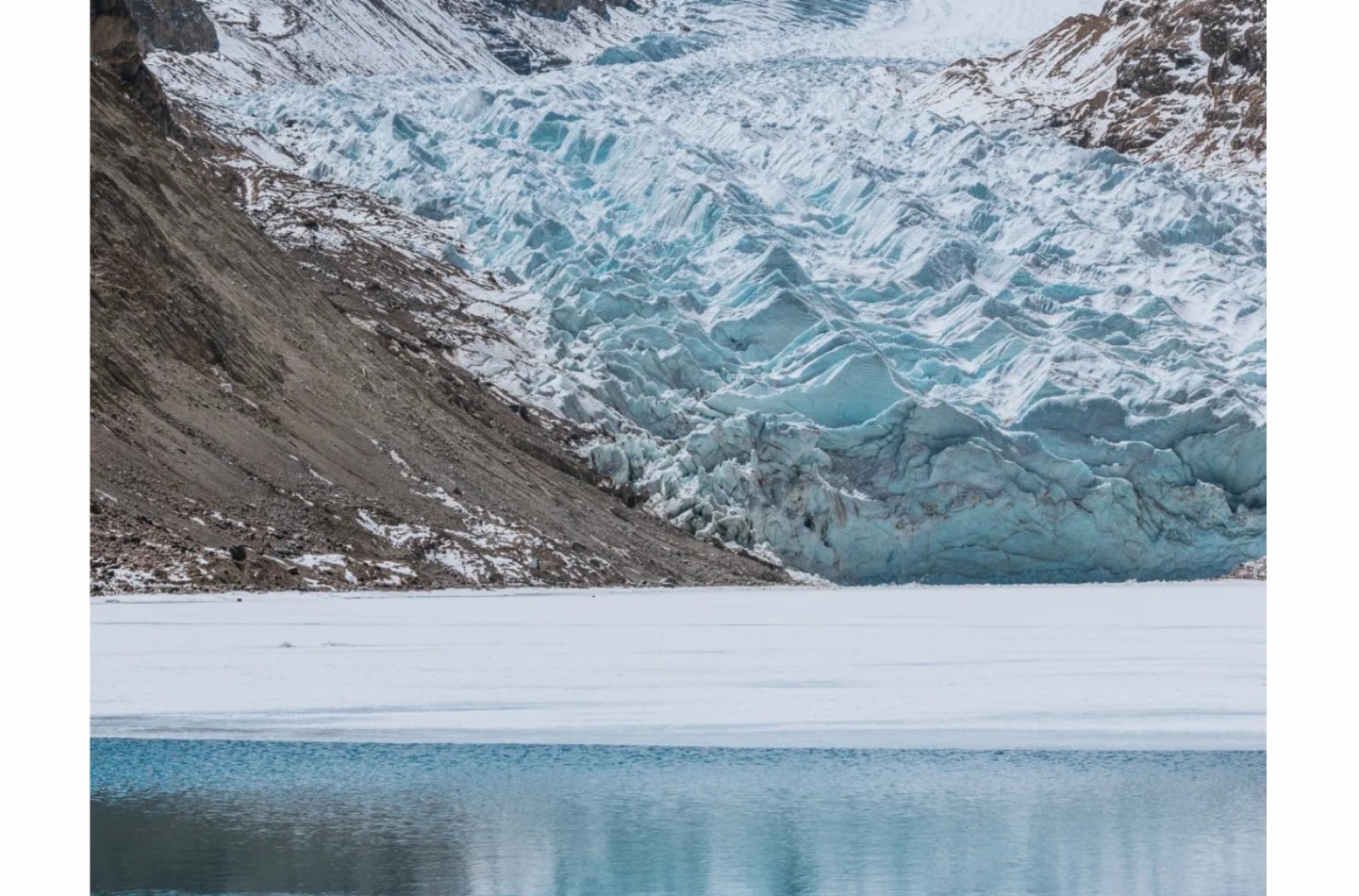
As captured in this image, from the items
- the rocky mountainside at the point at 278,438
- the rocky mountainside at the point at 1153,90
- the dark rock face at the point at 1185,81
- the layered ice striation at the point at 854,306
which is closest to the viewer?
the rocky mountainside at the point at 278,438

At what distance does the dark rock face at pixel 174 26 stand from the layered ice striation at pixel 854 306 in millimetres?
4947

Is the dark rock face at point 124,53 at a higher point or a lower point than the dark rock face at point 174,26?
lower

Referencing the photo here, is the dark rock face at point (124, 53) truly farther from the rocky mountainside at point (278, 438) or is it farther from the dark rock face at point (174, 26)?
the dark rock face at point (174, 26)

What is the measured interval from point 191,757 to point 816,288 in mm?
22934

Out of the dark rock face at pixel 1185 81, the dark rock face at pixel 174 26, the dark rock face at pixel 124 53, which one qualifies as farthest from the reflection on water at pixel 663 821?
the dark rock face at pixel 174 26

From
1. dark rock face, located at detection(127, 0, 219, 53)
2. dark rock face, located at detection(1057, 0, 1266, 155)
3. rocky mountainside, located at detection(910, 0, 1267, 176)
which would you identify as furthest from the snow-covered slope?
dark rock face, located at detection(1057, 0, 1266, 155)

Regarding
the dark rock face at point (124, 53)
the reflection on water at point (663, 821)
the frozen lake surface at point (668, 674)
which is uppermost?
the dark rock face at point (124, 53)

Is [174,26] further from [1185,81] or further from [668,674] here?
[668,674]

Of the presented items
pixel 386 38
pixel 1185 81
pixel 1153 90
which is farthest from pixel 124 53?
pixel 1185 81

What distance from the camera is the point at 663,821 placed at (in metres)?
6.70

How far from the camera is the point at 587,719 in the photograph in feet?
29.1

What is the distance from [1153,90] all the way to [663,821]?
40251 mm

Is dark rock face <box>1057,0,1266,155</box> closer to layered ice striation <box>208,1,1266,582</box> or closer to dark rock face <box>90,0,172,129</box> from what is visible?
layered ice striation <box>208,1,1266,582</box>

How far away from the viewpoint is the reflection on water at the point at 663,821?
5.82 metres
